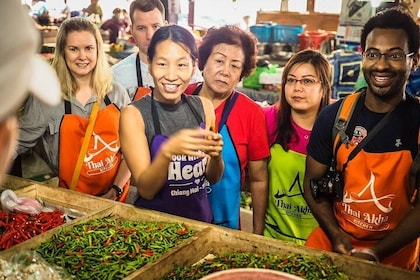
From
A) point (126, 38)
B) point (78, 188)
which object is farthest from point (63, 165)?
point (126, 38)

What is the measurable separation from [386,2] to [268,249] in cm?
245

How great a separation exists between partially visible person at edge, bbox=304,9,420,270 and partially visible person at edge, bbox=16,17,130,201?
142cm

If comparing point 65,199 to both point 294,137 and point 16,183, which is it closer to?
point 16,183

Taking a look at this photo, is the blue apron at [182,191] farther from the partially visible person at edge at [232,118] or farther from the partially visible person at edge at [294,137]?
the partially visible person at edge at [294,137]

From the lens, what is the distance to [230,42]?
2.70m

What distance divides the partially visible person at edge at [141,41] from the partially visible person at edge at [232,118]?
682 mm

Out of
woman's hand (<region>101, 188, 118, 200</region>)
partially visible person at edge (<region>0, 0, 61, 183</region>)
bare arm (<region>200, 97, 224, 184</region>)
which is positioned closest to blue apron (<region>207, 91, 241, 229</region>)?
bare arm (<region>200, 97, 224, 184</region>)

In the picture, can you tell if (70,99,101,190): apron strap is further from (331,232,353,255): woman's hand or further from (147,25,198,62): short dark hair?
(331,232,353,255): woman's hand

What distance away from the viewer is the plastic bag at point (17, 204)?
2.61 m

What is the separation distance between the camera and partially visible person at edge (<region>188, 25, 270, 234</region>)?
2.69 m

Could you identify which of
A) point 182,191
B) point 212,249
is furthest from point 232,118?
point 212,249

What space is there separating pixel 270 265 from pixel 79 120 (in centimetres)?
160

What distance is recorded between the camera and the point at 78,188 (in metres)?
3.00

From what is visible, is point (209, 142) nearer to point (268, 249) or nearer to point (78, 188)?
point (268, 249)
